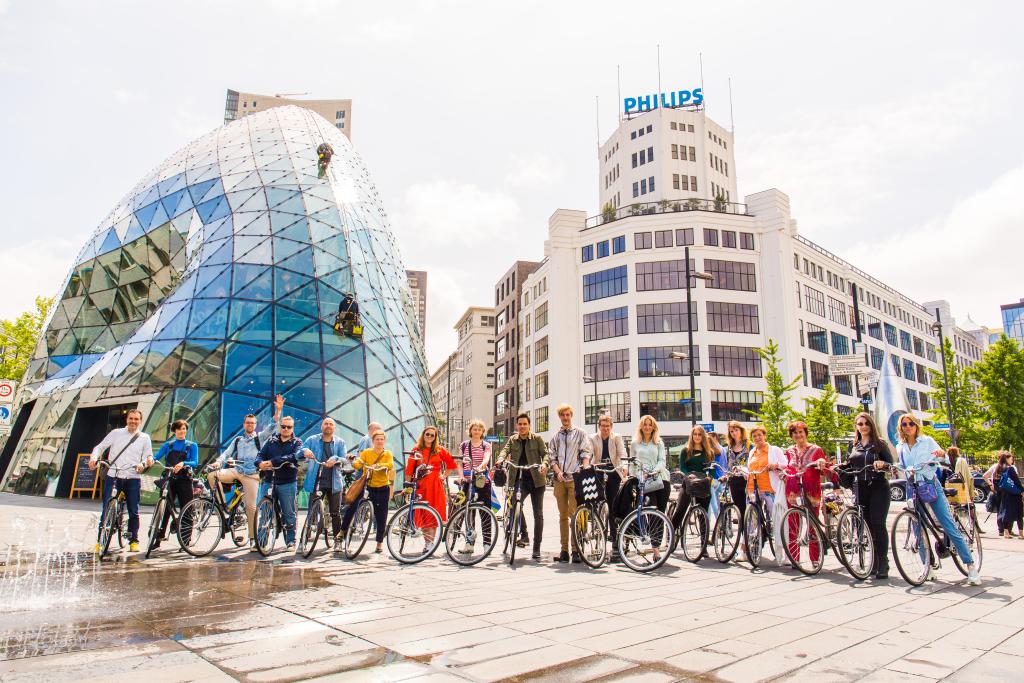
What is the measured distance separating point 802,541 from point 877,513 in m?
1.00

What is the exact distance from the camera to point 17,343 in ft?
132

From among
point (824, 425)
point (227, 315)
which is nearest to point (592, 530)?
point (227, 315)

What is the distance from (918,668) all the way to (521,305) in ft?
205

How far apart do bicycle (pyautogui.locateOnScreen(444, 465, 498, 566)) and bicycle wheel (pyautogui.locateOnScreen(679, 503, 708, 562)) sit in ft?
8.47

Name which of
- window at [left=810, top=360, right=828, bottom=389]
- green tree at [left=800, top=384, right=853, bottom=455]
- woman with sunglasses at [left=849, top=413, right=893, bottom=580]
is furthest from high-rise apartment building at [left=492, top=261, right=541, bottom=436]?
A: woman with sunglasses at [left=849, top=413, right=893, bottom=580]

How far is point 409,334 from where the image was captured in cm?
2414

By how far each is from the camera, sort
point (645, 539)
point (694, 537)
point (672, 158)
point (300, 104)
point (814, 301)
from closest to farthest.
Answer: point (645, 539), point (694, 537), point (814, 301), point (672, 158), point (300, 104)

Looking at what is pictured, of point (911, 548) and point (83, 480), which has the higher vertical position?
point (83, 480)

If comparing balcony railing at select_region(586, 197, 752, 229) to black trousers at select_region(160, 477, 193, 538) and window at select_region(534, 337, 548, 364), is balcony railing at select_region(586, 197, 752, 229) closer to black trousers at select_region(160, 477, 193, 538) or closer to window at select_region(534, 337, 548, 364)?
window at select_region(534, 337, 548, 364)

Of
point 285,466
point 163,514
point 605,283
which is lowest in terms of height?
point 163,514

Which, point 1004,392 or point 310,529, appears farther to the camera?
point 1004,392

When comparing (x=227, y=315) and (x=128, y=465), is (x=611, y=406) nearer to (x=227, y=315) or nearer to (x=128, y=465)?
(x=227, y=315)

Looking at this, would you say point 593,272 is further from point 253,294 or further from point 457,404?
point 457,404

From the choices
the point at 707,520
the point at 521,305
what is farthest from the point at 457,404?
the point at 707,520
